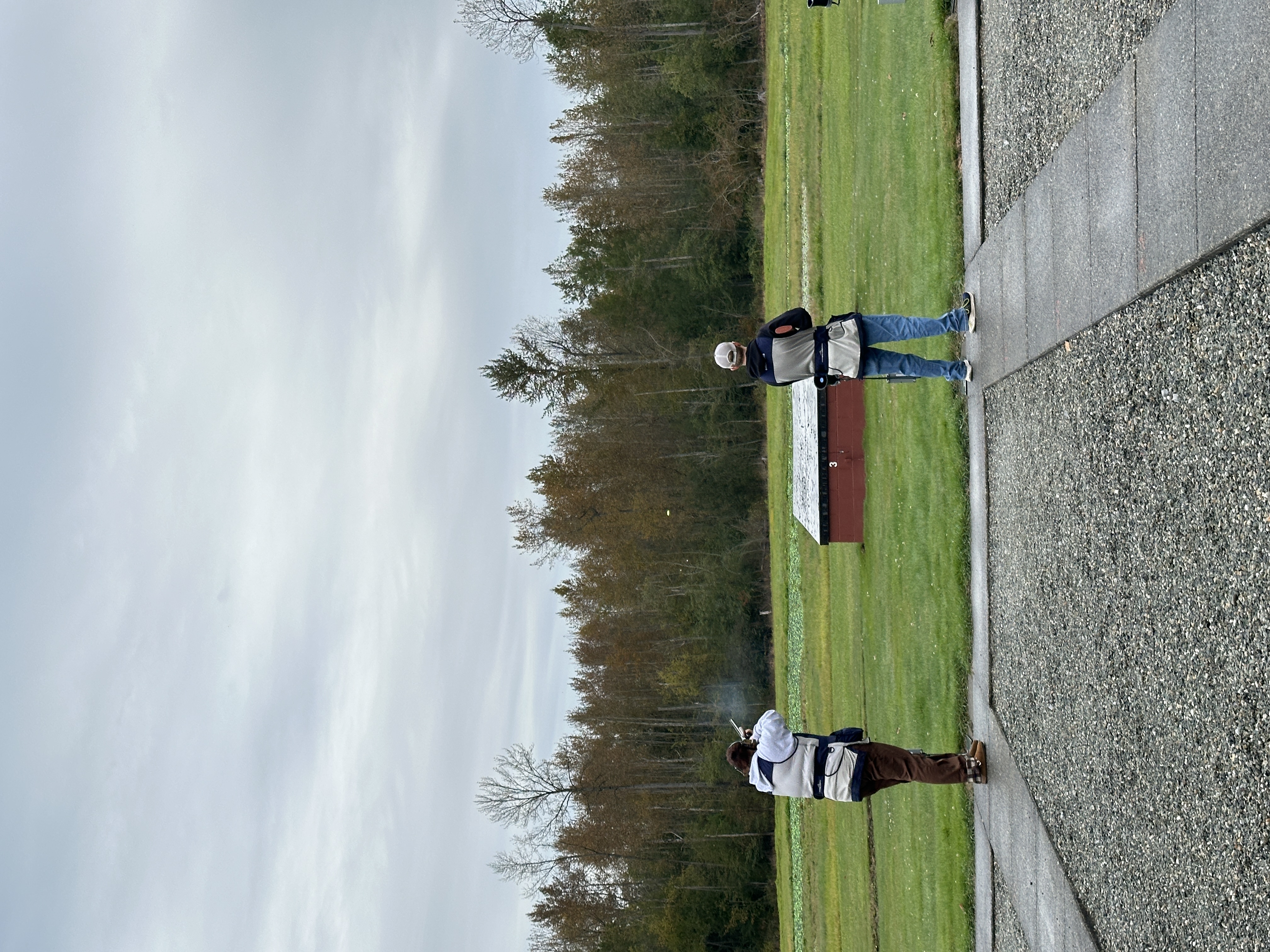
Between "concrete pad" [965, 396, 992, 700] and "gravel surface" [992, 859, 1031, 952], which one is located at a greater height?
"concrete pad" [965, 396, 992, 700]

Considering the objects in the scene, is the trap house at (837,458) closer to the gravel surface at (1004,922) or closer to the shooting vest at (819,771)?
the shooting vest at (819,771)

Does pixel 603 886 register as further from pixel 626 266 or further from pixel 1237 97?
pixel 1237 97

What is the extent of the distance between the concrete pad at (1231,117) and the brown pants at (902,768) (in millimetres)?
6140

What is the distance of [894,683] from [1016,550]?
5376 millimetres

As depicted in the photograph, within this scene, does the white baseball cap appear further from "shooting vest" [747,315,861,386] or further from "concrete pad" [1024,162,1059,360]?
"concrete pad" [1024,162,1059,360]

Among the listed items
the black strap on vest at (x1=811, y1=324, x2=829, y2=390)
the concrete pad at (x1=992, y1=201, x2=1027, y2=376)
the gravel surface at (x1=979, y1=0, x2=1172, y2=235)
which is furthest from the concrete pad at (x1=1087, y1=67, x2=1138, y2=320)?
the black strap on vest at (x1=811, y1=324, x2=829, y2=390)

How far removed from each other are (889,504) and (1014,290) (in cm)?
579

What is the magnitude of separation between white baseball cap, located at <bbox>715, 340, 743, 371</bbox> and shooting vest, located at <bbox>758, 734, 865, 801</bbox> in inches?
152

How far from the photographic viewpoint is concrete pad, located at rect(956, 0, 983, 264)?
1048 centimetres

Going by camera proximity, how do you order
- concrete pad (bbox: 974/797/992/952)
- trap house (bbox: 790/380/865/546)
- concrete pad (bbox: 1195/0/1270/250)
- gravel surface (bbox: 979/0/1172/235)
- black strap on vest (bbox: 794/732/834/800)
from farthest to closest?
trap house (bbox: 790/380/865/546) < black strap on vest (bbox: 794/732/834/800) < concrete pad (bbox: 974/797/992/952) < gravel surface (bbox: 979/0/1172/235) < concrete pad (bbox: 1195/0/1270/250)

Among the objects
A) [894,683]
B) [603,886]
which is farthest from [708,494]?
[894,683]

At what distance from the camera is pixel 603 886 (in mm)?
47844

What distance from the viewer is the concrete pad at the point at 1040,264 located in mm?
8055

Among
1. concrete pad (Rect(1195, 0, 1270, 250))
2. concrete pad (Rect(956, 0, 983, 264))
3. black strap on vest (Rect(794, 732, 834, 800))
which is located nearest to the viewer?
concrete pad (Rect(1195, 0, 1270, 250))
